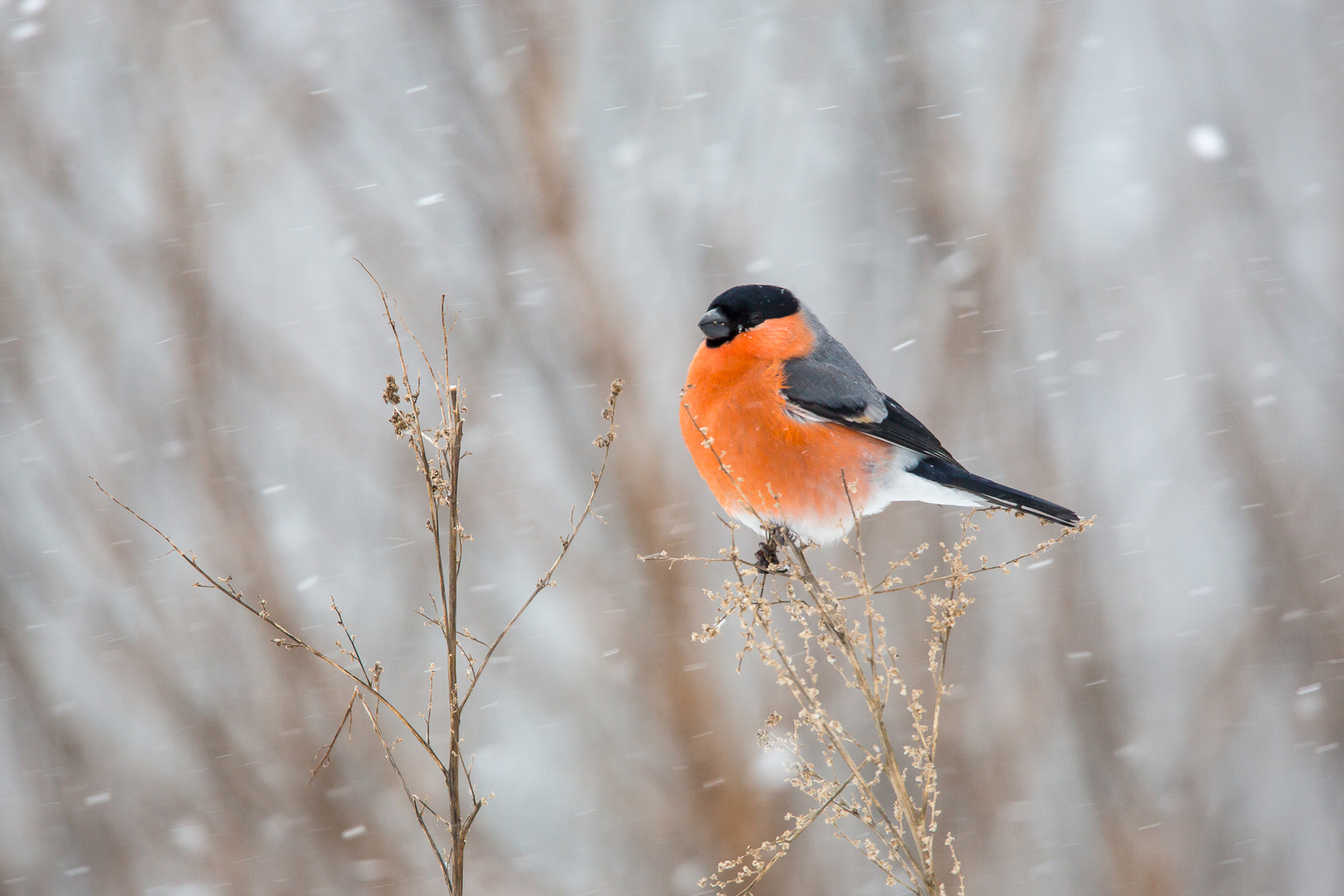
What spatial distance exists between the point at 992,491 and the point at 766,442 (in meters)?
0.37

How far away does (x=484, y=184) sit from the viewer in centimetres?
341

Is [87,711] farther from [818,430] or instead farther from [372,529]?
[818,430]

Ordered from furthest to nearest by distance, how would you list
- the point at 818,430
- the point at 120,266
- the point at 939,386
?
the point at 120,266 → the point at 939,386 → the point at 818,430

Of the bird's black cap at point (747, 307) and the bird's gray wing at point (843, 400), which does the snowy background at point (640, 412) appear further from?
the bird's black cap at point (747, 307)

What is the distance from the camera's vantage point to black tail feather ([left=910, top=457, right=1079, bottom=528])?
45.1 inches

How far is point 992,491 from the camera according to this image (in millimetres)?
1330

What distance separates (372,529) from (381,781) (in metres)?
0.99

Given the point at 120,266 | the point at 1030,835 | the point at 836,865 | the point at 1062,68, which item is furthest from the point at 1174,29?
the point at 120,266

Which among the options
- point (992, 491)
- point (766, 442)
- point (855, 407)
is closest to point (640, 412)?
point (855, 407)

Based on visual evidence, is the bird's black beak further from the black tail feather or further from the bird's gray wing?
the black tail feather

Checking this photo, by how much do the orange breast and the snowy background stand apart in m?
1.68

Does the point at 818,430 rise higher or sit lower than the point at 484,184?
lower

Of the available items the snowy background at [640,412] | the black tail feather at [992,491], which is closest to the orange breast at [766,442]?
the black tail feather at [992,491]

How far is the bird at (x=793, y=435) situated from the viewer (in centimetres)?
135
